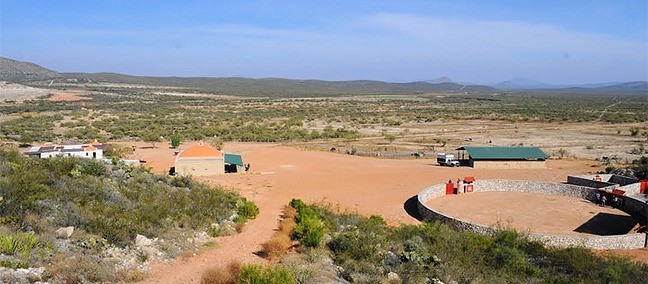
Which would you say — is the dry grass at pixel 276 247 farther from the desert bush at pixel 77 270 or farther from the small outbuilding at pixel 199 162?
the small outbuilding at pixel 199 162

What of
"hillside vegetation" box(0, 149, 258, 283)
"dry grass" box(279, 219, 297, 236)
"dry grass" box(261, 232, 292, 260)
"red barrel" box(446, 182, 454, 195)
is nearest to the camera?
"hillside vegetation" box(0, 149, 258, 283)

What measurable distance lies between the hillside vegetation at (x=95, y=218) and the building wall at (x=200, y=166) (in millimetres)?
Result: 10233

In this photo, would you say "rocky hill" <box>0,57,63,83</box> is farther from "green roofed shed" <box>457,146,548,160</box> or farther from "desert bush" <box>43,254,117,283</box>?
"desert bush" <box>43,254,117,283</box>

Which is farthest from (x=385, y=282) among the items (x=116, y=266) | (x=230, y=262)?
(x=116, y=266)

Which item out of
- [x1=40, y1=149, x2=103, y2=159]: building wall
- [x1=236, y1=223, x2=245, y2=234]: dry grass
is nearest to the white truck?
[x1=236, y1=223, x2=245, y2=234]: dry grass

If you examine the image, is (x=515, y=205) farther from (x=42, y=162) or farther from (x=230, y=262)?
(x=42, y=162)

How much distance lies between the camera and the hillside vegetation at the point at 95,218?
10.3 metres

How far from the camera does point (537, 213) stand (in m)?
22.6

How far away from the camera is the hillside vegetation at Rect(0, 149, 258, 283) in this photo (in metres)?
10.3

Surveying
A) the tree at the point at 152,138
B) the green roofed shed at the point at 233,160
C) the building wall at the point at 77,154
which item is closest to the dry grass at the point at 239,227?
the green roofed shed at the point at 233,160

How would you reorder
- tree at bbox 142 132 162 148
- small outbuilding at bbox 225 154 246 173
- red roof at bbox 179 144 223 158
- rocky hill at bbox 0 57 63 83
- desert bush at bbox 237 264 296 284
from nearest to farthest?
desert bush at bbox 237 264 296 284 → red roof at bbox 179 144 223 158 → small outbuilding at bbox 225 154 246 173 → tree at bbox 142 132 162 148 → rocky hill at bbox 0 57 63 83

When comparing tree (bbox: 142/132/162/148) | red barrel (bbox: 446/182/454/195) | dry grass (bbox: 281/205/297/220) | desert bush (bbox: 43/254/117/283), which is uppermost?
desert bush (bbox: 43/254/117/283)

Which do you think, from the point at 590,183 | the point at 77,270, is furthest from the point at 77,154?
the point at 590,183

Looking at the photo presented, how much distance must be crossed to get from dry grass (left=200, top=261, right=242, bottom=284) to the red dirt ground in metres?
0.29
